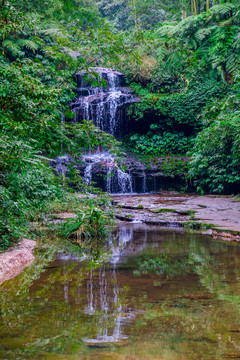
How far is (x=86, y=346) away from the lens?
1.66 metres

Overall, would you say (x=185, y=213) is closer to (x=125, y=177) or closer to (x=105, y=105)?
(x=125, y=177)

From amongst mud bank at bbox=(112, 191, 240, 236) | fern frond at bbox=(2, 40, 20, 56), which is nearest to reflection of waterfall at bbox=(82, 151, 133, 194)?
mud bank at bbox=(112, 191, 240, 236)

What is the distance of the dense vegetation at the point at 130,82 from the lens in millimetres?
4180

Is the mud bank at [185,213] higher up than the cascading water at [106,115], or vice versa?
the cascading water at [106,115]

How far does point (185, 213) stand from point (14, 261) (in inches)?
216

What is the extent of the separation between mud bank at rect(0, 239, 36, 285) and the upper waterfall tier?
1144 centimetres

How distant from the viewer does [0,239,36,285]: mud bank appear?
3.28 m

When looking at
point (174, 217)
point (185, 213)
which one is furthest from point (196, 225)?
point (185, 213)

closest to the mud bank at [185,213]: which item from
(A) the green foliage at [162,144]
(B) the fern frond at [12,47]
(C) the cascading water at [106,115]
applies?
(C) the cascading water at [106,115]

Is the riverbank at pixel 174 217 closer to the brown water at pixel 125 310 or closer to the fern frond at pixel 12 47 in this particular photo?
the brown water at pixel 125 310

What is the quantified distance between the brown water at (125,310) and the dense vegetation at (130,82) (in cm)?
137

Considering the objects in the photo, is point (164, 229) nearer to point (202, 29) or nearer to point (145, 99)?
point (145, 99)

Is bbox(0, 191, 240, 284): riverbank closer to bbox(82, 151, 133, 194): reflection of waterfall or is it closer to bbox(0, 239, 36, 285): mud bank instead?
bbox(0, 239, 36, 285): mud bank

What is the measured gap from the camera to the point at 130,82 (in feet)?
57.9
